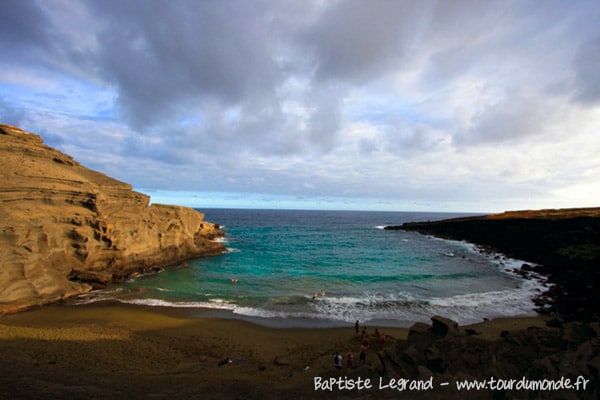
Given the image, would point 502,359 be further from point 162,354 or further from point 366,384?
point 162,354

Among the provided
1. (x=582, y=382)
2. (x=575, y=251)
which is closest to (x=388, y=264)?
(x=575, y=251)

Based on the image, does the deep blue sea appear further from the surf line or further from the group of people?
the surf line

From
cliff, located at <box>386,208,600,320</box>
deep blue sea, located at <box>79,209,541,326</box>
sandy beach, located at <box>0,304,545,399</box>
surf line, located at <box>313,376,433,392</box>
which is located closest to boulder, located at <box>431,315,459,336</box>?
sandy beach, located at <box>0,304,545,399</box>

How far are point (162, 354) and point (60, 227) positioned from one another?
63.9 ft

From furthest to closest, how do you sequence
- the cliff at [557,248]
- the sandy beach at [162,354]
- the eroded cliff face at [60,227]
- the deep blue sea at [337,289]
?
the cliff at [557,248] → the deep blue sea at [337,289] → the eroded cliff face at [60,227] → the sandy beach at [162,354]

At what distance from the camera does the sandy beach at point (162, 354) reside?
11000 mm

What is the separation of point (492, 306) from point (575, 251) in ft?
94.9

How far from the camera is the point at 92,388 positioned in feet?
36.2

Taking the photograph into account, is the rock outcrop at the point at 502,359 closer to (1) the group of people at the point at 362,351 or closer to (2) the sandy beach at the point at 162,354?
(2) the sandy beach at the point at 162,354

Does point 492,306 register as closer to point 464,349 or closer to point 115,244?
point 464,349

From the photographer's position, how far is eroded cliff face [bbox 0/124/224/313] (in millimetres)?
22547

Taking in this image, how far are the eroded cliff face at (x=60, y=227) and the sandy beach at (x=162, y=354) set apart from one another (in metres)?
3.11

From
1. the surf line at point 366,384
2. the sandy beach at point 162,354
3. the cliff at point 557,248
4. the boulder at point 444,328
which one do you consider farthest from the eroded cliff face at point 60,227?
the cliff at point 557,248

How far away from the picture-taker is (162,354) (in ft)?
52.4
